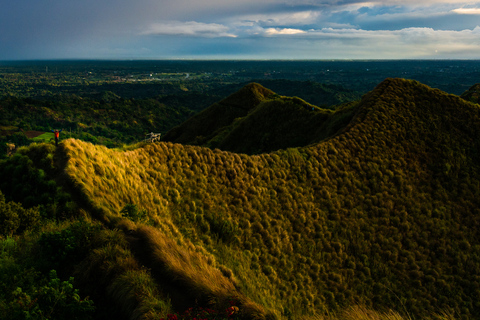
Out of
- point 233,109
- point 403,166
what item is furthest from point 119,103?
point 403,166

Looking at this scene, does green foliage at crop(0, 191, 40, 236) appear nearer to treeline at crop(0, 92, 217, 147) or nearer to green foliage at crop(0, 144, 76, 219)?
green foliage at crop(0, 144, 76, 219)

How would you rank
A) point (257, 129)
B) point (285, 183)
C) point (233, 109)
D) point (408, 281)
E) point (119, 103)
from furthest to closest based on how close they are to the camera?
point (119, 103) < point (233, 109) < point (257, 129) < point (285, 183) < point (408, 281)

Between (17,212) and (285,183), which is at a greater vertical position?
(17,212)

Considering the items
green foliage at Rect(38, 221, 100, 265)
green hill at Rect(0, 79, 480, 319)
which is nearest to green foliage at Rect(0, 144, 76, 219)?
green hill at Rect(0, 79, 480, 319)

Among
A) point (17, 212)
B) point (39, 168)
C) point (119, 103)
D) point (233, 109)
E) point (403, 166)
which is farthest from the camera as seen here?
point (119, 103)

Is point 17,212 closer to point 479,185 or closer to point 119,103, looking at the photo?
point 479,185

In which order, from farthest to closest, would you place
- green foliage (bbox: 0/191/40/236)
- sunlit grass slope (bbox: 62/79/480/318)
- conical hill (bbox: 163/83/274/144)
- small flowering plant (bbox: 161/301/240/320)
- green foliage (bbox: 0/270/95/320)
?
conical hill (bbox: 163/83/274/144) → sunlit grass slope (bbox: 62/79/480/318) → green foliage (bbox: 0/191/40/236) → small flowering plant (bbox: 161/301/240/320) → green foliage (bbox: 0/270/95/320)
